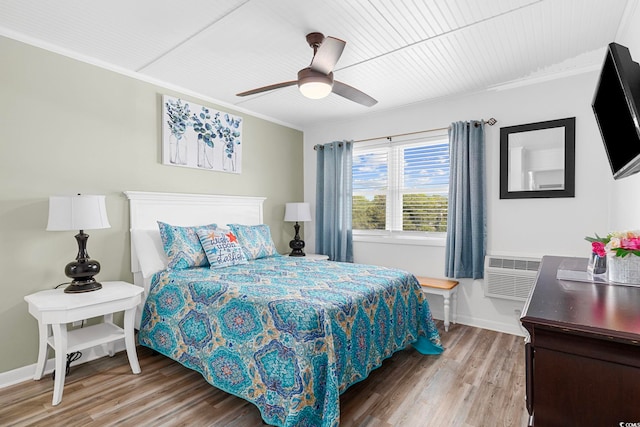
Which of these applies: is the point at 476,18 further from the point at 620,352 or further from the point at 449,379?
the point at 449,379

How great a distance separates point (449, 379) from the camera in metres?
2.47

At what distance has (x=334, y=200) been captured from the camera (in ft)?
15.1

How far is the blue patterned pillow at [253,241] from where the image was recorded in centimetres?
348

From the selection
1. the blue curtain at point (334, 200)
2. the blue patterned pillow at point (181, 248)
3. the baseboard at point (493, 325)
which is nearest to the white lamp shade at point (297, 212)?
the blue curtain at point (334, 200)

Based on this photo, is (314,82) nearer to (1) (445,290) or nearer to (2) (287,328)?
(2) (287,328)

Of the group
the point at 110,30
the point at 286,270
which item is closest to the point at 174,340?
the point at 286,270

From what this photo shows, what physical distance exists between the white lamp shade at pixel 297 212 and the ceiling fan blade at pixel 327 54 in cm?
240

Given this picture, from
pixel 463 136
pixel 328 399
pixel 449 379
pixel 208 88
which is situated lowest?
pixel 449 379

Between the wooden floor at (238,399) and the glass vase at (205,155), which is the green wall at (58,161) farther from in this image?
the wooden floor at (238,399)

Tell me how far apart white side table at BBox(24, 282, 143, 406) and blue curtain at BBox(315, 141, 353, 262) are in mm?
2585

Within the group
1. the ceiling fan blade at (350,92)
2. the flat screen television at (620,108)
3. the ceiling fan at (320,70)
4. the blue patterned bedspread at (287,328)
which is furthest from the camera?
the ceiling fan blade at (350,92)

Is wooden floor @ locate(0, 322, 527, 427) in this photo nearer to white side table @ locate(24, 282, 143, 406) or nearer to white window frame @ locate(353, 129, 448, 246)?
white side table @ locate(24, 282, 143, 406)

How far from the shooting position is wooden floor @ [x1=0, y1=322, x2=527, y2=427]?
1988 mm

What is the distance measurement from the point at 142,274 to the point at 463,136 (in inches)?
138
